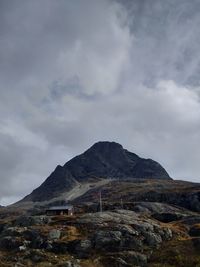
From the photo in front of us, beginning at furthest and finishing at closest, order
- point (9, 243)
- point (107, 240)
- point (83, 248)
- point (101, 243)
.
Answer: point (9, 243) < point (107, 240) < point (101, 243) < point (83, 248)

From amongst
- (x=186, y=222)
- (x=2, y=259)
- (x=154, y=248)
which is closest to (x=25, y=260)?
(x=2, y=259)

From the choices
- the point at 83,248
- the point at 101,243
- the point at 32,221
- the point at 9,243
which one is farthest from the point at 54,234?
the point at 32,221

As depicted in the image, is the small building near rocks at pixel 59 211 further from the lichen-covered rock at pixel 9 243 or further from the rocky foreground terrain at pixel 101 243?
the lichen-covered rock at pixel 9 243

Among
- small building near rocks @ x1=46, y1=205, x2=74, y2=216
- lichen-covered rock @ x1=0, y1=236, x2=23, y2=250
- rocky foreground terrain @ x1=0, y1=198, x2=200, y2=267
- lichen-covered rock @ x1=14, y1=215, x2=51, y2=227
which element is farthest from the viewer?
small building near rocks @ x1=46, y1=205, x2=74, y2=216

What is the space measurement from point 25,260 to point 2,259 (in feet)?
13.3

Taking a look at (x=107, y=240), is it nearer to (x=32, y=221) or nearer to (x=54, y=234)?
(x=54, y=234)

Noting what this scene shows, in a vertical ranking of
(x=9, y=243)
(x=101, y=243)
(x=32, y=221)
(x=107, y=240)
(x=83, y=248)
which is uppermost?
(x=32, y=221)

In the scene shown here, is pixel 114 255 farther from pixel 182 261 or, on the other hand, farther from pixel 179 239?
pixel 179 239

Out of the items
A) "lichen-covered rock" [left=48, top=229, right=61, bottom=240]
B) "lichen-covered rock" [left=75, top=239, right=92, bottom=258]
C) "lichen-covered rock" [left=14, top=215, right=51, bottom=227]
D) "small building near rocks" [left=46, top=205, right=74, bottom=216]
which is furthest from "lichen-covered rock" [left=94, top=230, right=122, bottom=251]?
"small building near rocks" [left=46, top=205, right=74, bottom=216]

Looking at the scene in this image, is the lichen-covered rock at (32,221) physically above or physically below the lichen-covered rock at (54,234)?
above

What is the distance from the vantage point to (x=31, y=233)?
81500 millimetres

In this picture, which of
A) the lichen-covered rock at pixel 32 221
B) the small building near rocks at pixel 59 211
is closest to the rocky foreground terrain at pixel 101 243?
the lichen-covered rock at pixel 32 221

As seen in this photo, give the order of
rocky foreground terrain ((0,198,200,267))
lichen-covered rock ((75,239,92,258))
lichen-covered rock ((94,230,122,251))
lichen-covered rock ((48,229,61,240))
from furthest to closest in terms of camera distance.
→ lichen-covered rock ((48,229,61,240)) < lichen-covered rock ((94,230,122,251)) < lichen-covered rock ((75,239,92,258)) < rocky foreground terrain ((0,198,200,267))

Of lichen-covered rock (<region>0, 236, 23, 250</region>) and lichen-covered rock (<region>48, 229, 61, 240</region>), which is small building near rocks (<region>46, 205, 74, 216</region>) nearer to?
lichen-covered rock (<region>48, 229, 61, 240</region>)
